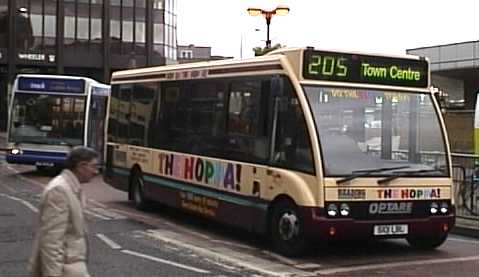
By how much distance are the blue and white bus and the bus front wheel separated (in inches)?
340

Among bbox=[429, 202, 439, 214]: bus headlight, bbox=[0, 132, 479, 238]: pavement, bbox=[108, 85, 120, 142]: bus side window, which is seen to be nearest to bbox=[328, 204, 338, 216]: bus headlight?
bbox=[429, 202, 439, 214]: bus headlight

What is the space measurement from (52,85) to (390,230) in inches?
644

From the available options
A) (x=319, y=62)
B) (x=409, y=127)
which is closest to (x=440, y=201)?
(x=409, y=127)

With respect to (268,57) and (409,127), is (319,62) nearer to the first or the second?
(268,57)

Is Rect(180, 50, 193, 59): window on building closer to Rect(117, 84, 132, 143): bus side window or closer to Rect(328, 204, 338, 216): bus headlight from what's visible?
Rect(117, 84, 132, 143): bus side window

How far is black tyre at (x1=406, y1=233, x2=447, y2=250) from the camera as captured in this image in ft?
38.9

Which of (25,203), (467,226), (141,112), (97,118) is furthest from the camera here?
(97,118)

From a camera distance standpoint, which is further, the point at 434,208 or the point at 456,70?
the point at 456,70

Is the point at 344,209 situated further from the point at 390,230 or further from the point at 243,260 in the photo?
the point at 243,260

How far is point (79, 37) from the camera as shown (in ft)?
232

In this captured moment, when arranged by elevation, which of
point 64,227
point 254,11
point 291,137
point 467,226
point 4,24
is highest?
point 4,24

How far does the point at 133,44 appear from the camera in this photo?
72.7m

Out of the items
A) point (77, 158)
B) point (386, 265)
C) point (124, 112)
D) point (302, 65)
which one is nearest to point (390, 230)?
point (386, 265)

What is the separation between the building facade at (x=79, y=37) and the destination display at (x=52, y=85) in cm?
4272
